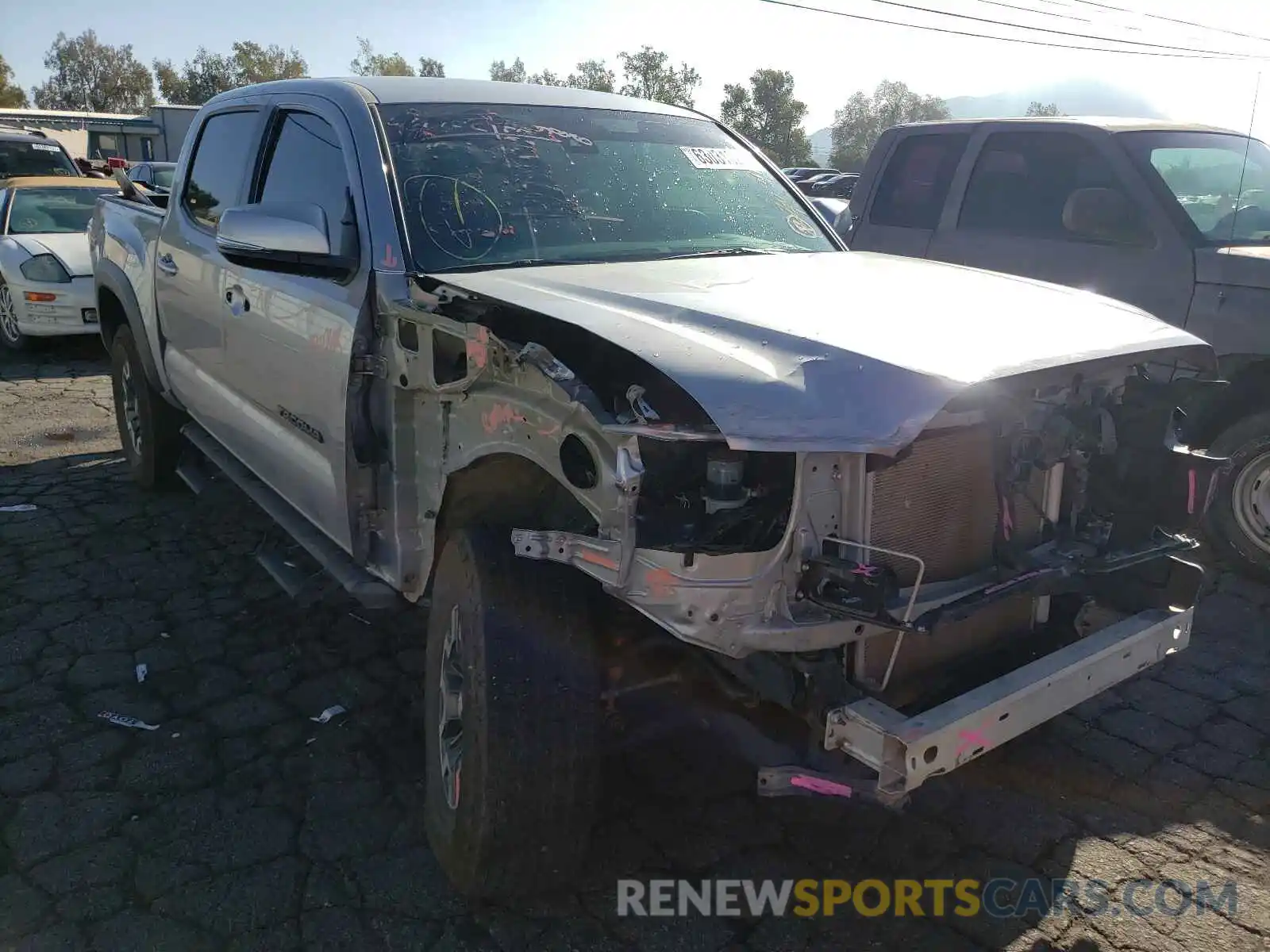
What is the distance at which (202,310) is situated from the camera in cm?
443

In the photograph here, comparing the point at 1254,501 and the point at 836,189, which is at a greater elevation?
the point at 836,189

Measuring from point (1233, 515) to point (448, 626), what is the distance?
3.97 metres

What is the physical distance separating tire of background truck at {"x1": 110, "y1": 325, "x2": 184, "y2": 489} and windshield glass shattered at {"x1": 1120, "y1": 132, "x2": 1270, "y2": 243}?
5334 millimetres

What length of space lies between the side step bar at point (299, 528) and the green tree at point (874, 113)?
231 feet

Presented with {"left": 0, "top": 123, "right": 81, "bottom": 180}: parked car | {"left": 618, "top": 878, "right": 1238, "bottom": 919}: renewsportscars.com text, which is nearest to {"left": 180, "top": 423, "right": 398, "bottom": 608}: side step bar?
{"left": 618, "top": 878, "right": 1238, "bottom": 919}: renewsportscars.com text

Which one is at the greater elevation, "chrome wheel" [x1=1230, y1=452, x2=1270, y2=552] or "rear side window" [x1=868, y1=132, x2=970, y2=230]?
"rear side window" [x1=868, y1=132, x2=970, y2=230]

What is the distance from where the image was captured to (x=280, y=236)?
3002 millimetres

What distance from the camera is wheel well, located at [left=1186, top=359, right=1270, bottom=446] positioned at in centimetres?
479

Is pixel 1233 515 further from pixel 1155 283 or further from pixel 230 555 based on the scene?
pixel 230 555

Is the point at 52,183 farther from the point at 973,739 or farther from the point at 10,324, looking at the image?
the point at 973,739

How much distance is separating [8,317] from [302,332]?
8034 millimetres

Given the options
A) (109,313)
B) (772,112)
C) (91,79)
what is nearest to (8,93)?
(91,79)

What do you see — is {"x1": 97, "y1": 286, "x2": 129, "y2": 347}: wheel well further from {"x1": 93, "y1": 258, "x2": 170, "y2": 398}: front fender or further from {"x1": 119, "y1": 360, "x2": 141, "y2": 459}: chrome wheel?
{"x1": 119, "y1": 360, "x2": 141, "y2": 459}: chrome wheel

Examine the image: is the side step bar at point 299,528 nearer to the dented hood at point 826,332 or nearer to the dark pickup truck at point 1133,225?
the dented hood at point 826,332
